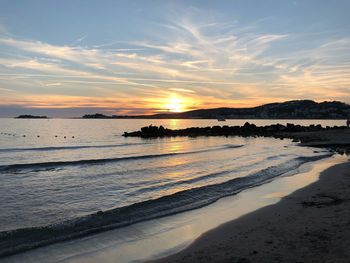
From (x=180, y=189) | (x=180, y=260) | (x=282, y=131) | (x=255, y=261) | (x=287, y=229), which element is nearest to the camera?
(x=255, y=261)

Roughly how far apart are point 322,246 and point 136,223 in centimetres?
521

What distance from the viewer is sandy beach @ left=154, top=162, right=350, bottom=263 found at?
7402mm

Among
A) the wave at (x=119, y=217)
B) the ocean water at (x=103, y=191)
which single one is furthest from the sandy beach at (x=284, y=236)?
the ocean water at (x=103, y=191)

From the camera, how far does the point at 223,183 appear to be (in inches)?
679

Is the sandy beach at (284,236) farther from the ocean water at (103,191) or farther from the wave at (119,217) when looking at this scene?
the ocean water at (103,191)

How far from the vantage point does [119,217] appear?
1144cm

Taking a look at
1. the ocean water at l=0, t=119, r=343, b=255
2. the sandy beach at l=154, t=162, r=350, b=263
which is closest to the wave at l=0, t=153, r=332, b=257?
the ocean water at l=0, t=119, r=343, b=255

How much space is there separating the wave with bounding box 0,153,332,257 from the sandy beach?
2603 mm

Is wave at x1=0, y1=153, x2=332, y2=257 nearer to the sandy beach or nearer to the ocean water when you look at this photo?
the ocean water

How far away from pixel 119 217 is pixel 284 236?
5007mm

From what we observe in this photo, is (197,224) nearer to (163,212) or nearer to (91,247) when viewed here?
(163,212)

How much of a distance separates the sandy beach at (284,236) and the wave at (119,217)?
260 centimetres

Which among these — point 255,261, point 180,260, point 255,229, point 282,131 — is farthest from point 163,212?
point 282,131

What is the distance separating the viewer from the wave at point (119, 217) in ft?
29.7
